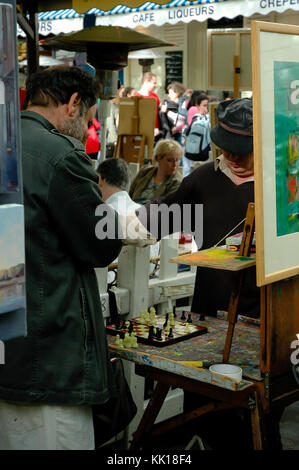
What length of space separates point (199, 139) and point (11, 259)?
24.4 feet

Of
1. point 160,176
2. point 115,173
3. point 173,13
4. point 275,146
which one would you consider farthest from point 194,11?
point 275,146

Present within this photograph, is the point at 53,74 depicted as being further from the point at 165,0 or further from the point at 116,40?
the point at 116,40

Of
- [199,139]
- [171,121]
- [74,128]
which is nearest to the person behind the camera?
[74,128]

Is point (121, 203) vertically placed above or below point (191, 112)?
below

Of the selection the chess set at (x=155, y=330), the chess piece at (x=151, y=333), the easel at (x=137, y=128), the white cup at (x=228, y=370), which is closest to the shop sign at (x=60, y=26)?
the easel at (x=137, y=128)

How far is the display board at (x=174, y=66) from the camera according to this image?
15.1 metres

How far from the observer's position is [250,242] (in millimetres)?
2283

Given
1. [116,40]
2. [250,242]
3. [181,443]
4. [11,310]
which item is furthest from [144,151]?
[11,310]

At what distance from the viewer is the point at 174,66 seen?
15.2 m

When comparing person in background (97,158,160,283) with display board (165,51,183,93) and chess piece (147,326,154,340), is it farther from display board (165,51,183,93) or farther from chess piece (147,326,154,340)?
display board (165,51,183,93)

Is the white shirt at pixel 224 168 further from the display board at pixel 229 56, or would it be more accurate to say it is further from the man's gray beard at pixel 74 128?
the display board at pixel 229 56

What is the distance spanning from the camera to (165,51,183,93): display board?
15.1 m

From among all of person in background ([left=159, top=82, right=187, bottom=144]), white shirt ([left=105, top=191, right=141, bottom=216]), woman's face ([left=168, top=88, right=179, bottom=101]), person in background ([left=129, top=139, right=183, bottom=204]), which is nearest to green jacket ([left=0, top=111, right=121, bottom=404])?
white shirt ([left=105, top=191, right=141, bottom=216])

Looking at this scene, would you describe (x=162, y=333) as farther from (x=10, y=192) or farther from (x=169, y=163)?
(x=169, y=163)
